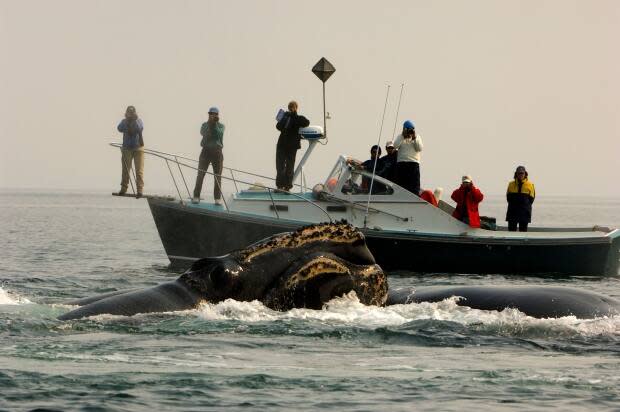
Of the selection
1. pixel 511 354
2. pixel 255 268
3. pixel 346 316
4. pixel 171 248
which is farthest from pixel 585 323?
pixel 171 248

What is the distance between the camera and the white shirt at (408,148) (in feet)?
84.5

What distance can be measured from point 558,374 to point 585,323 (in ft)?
5.48

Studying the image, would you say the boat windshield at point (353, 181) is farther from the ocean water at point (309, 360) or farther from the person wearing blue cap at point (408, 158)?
the ocean water at point (309, 360)

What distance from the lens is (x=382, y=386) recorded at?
10008 mm

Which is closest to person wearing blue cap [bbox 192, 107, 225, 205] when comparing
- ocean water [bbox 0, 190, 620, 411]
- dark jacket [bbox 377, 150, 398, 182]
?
dark jacket [bbox 377, 150, 398, 182]

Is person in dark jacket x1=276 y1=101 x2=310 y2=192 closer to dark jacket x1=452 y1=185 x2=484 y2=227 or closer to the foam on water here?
dark jacket x1=452 y1=185 x2=484 y2=227

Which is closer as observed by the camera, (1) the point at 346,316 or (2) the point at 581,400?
(2) the point at 581,400

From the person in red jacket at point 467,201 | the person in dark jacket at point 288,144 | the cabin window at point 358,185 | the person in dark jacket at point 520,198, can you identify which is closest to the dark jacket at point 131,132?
the person in dark jacket at point 288,144

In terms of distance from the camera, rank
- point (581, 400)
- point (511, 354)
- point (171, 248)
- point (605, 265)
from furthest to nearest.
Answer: point (171, 248) → point (605, 265) → point (511, 354) → point (581, 400)

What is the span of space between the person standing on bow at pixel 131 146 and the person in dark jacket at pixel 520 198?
7636 millimetres

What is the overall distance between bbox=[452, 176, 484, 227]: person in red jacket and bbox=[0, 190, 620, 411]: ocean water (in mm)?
13593

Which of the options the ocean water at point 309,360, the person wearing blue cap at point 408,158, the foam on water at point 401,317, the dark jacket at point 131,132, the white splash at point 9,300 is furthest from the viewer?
the dark jacket at point 131,132

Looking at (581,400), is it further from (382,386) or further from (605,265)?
(605,265)

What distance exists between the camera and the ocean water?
9.52 meters
